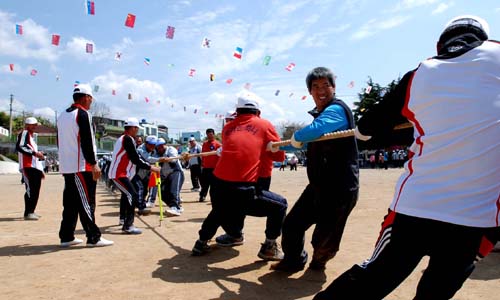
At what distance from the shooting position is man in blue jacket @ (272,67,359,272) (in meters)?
3.59

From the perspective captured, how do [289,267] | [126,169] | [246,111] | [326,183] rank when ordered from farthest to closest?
1. [126,169]
2. [246,111]
3. [289,267]
4. [326,183]

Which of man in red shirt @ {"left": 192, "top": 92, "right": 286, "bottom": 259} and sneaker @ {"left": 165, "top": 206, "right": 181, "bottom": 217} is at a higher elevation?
man in red shirt @ {"left": 192, "top": 92, "right": 286, "bottom": 259}

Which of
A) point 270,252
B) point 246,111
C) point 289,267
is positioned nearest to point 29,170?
point 246,111

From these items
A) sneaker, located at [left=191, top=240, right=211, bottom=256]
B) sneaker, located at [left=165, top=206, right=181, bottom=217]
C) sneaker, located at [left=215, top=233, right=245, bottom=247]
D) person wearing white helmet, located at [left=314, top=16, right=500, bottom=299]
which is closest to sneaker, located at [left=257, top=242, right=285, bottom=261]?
sneaker, located at [left=191, top=240, right=211, bottom=256]

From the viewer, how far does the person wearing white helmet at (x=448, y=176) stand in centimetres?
191

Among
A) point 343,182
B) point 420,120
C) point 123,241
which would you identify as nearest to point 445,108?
point 420,120

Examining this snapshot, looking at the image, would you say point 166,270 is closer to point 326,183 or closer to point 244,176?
point 244,176

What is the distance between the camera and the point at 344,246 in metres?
5.04

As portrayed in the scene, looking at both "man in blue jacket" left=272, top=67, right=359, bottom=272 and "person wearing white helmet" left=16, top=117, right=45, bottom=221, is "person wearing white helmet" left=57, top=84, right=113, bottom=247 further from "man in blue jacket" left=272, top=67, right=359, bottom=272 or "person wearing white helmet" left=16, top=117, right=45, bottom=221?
"person wearing white helmet" left=16, top=117, right=45, bottom=221

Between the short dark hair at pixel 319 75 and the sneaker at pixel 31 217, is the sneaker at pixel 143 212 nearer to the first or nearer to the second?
the sneaker at pixel 31 217

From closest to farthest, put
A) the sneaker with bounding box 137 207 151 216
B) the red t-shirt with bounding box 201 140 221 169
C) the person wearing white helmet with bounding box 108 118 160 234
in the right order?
the person wearing white helmet with bounding box 108 118 160 234 → the sneaker with bounding box 137 207 151 216 → the red t-shirt with bounding box 201 140 221 169

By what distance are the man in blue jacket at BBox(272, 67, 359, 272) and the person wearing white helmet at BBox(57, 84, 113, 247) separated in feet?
9.36

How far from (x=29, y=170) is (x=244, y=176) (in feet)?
19.9

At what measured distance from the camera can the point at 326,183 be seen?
3.61m
